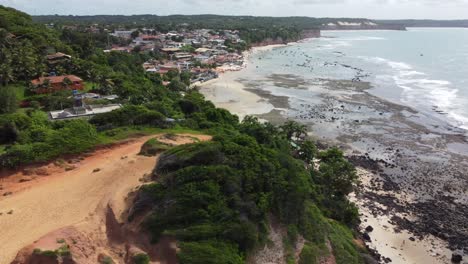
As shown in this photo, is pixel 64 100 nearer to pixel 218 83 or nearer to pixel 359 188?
pixel 359 188

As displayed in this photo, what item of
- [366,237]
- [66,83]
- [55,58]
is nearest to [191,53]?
[55,58]

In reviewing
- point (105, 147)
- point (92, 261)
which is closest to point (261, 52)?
point (105, 147)

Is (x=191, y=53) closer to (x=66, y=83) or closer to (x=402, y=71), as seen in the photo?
(x=402, y=71)

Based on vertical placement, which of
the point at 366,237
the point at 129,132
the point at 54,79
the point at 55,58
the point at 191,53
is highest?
the point at 55,58

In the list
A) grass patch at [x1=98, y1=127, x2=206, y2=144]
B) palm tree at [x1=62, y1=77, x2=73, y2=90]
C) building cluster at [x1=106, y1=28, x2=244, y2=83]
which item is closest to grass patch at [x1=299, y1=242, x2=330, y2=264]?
grass patch at [x1=98, y1=127, x2=206, y2=144]

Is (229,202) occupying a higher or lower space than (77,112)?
lower

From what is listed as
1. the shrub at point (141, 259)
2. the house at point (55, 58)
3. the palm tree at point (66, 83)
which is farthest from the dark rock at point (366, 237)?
the house at point (55, 58)
